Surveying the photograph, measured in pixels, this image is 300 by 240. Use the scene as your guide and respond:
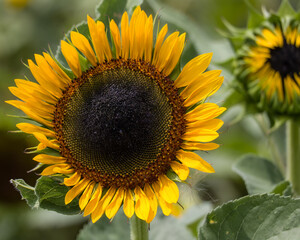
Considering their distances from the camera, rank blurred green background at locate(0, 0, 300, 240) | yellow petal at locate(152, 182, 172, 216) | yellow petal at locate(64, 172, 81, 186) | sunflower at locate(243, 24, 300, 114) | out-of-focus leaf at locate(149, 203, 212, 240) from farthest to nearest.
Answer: blurred green background at locate(0, 0, 300, 240)
out-of-focus leaf at locate(149, 203, 212, 240)
sunflower at locate(243, 24, 300, 114)
yellow petal at locate(64, 172, 81, 186)
yellow petal at locate(152, 182, 172, 216)

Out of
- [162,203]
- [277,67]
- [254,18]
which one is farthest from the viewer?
[254,18]

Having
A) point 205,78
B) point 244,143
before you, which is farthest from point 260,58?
point 244,143

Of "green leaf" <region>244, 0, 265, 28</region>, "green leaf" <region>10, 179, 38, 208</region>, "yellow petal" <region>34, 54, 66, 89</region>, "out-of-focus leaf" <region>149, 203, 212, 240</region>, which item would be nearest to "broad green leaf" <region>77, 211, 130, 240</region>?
"out-of-focus leaf" <region>149, 203, 212, 240</region>

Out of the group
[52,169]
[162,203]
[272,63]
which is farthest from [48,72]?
[272,63]

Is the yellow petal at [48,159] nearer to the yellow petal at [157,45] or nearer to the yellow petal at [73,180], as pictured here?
the yellow petal at [73,180]

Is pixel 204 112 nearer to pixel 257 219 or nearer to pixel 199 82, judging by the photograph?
pixel 199 82

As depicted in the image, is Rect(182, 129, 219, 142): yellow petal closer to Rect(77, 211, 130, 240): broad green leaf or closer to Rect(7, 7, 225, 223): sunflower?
Rect(7, 7, 225, 223): sunflower

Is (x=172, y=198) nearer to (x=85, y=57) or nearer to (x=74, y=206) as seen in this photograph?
(x=74, y=206)
